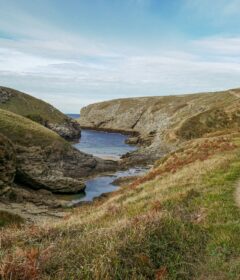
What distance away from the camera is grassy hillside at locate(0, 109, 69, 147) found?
206ft

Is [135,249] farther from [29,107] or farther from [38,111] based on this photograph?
[38,111]

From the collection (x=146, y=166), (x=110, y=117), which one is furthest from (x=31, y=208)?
(x=110, y=117)

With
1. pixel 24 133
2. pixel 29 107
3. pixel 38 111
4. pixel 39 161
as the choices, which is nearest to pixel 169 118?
pixel 38 111

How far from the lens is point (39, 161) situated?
5491 centimetres

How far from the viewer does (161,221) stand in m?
11.6

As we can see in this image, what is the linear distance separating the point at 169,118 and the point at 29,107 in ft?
168

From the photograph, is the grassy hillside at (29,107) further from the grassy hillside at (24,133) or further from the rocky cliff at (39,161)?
the rocky cliff at (39,161)

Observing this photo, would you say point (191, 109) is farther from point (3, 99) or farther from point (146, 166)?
point (146, 166)

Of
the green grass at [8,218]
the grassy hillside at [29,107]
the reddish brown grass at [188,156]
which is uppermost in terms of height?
the grassy hillside at [29,107]

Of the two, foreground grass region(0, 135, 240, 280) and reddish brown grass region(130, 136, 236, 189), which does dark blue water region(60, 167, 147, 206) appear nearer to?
reddish brown grass region(130, 136, 236, 189)

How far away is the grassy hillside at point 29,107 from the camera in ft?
432

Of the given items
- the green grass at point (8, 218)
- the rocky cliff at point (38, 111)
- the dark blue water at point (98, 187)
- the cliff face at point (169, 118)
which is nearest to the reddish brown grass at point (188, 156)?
the green grass at point (8, 218)

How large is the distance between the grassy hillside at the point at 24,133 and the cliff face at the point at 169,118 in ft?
68.4

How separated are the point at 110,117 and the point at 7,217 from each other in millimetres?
167802
